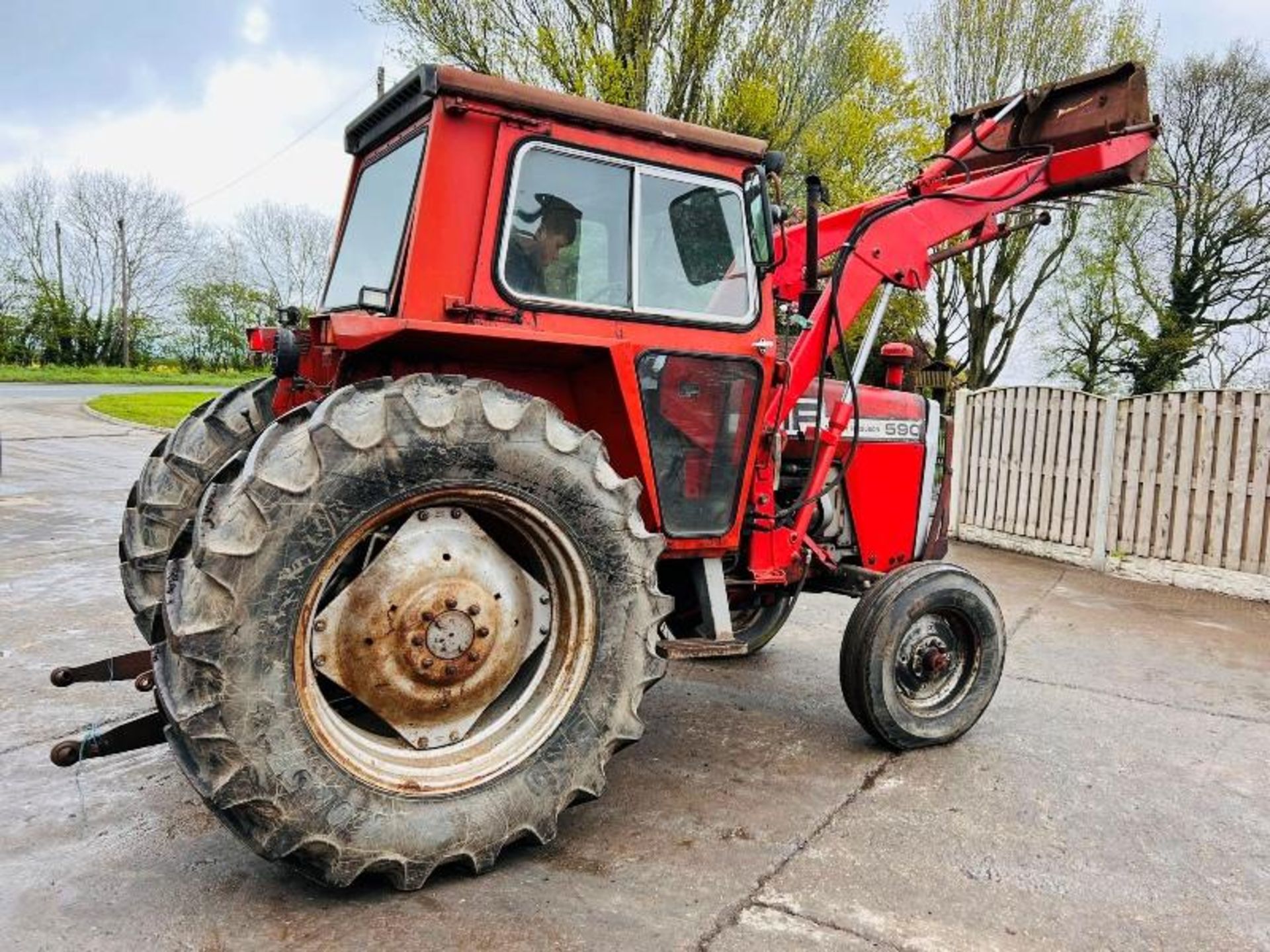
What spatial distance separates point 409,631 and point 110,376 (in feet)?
118

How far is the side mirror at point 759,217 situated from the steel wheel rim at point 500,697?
1.50 meters

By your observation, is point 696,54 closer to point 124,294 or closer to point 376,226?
point 376,226

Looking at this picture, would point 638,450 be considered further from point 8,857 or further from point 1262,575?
point 1262,575

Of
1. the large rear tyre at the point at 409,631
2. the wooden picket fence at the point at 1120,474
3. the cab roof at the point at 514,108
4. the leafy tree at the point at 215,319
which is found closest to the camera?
the large rear tyre at the point at 409,631

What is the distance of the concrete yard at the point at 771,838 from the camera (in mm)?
2559

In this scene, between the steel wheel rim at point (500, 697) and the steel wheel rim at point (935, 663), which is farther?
the steel wheel rim at point (935, 663)

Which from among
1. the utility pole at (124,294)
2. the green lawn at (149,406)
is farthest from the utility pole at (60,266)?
the green lawn at (149,406)

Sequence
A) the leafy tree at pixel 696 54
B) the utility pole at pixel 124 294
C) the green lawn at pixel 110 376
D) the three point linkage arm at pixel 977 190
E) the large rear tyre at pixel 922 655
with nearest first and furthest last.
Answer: the large rear tyre at pixel 922 655
the three point linkage arm at pixel 977 190
the leafy tree at pixel 696 54
the green lawn at pixel 110 376
the utility pole at pixel 124 294

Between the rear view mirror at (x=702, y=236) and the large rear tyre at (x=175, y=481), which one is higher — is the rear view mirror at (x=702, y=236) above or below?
above

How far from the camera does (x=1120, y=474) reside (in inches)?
326

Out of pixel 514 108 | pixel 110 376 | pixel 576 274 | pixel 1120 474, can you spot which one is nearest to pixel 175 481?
pixel 576 274

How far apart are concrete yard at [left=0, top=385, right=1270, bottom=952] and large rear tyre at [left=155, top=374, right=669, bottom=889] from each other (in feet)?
0.87

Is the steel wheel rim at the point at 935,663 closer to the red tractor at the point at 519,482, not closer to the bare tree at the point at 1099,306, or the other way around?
the red tractor at the point at 519,482

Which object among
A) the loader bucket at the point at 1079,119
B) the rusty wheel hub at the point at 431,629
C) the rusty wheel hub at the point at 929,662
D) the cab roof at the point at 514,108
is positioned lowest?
the rusty wheel hub at the point at 929,662
